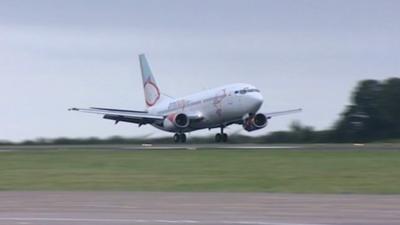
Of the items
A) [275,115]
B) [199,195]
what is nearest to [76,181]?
[199,195]

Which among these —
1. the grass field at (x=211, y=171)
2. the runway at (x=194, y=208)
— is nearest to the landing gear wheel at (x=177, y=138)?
the grass field at (x=211, y=171)

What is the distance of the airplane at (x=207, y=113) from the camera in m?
68.6

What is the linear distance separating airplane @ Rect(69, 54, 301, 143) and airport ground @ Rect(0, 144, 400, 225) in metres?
24.0

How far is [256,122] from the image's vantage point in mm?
70062

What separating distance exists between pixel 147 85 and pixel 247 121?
649 inches

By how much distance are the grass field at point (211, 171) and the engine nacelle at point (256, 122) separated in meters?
24.0

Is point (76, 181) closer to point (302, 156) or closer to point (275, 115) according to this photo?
point (302, 156)

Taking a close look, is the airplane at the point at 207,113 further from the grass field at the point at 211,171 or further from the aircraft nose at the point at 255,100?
the grass field at the point at 211,171

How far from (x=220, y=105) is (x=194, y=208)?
48.3 m

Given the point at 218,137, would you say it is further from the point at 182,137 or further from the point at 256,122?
the point at 256,122

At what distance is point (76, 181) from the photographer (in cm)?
3022

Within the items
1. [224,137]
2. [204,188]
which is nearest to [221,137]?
[224,137]

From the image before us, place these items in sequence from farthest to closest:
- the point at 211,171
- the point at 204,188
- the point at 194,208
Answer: the point at 211,171, the point at 204,188, the point at 194,208

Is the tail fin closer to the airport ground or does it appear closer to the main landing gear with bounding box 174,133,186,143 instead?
the main landing gear with bounding box 174,133,186,143
